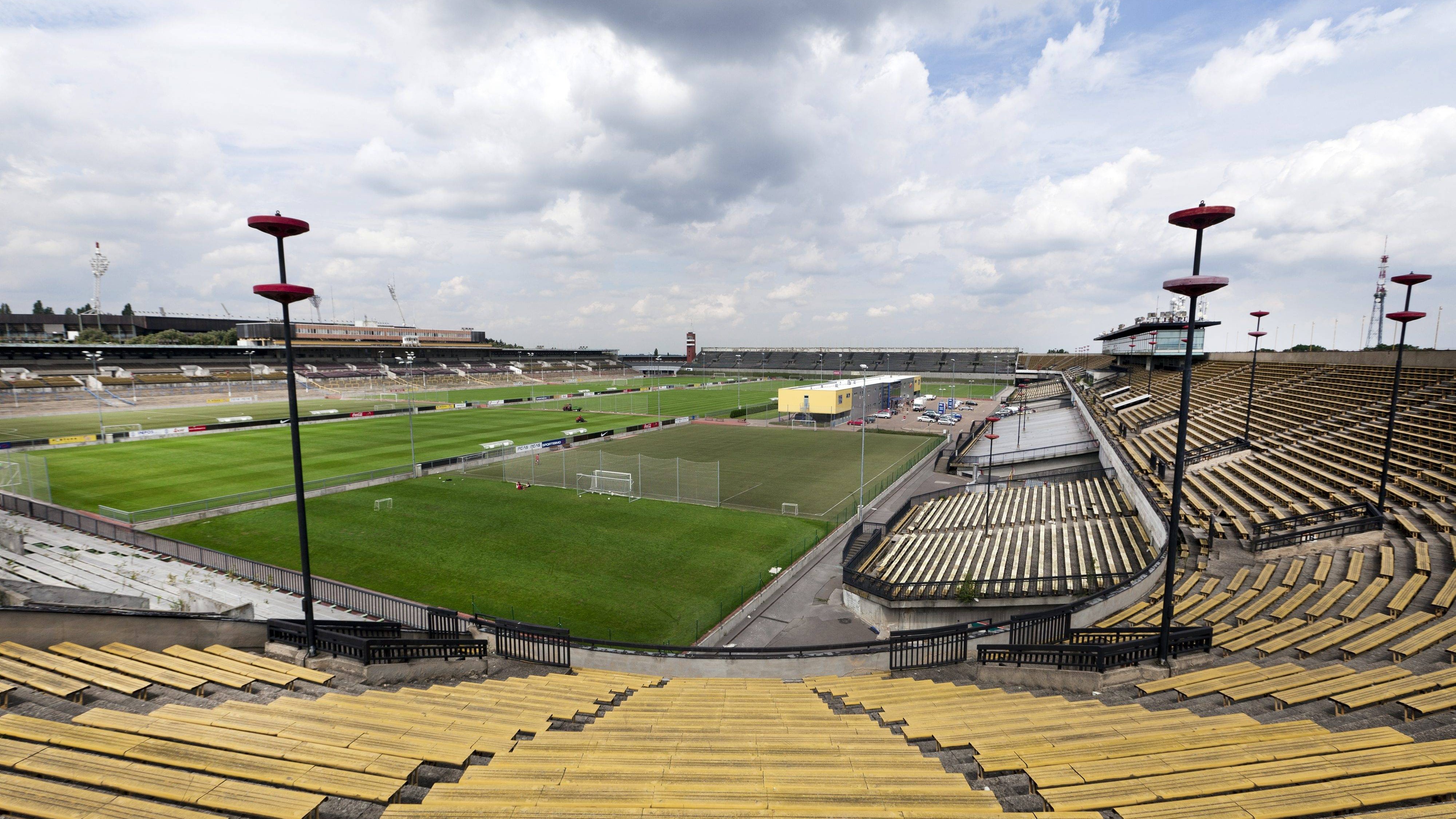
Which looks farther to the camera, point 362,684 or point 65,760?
point 362,684

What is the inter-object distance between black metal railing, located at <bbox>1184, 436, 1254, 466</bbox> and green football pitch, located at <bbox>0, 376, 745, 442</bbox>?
8205cm

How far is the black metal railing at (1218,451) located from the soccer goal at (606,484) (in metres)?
29.0

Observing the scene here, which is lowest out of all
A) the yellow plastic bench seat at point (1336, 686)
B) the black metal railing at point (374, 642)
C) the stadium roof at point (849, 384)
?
the black metal railing at point (374, 642)

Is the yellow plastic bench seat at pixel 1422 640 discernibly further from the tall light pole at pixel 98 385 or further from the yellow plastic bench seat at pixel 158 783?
the tall light pole at pixel 98 385

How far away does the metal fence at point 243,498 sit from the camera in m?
28.6

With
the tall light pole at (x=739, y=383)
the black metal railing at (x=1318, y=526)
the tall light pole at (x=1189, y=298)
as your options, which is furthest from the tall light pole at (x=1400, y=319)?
the tall light pole at (x=739, y=383)

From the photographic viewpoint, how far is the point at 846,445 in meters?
52.8

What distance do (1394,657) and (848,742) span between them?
938cm

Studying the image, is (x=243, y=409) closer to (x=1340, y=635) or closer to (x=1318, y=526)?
(x=1340, y=635)

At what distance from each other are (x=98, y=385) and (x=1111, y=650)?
12239 centimetres

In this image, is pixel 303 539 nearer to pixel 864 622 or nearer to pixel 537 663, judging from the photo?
pixel 537 663

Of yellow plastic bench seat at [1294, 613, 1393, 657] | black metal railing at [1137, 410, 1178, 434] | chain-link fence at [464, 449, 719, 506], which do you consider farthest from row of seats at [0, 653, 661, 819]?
black metal railing at [1137, 410, 1178, 434]

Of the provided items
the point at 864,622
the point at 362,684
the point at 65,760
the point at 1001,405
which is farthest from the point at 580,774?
the point at 1001,405

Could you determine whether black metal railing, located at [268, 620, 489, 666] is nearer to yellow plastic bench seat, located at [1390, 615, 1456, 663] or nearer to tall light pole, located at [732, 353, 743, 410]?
yellow plastic bench seat, located at [1390, 615, 1456, 663]
